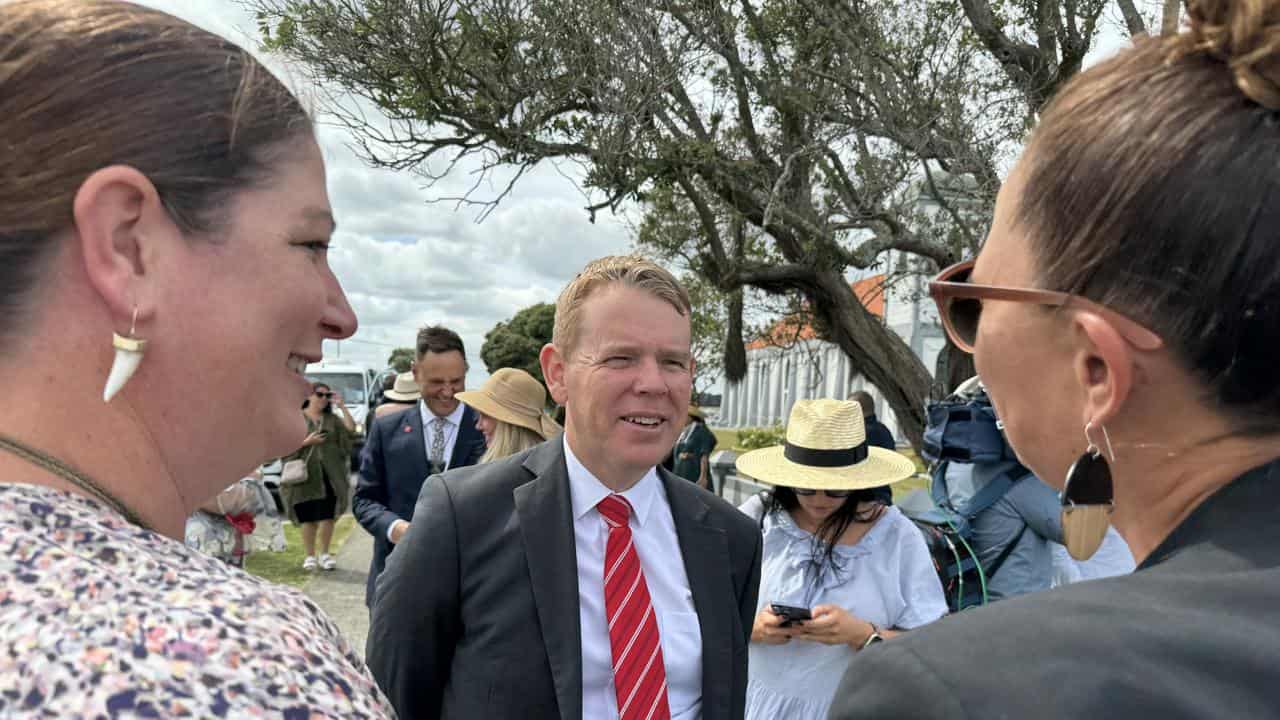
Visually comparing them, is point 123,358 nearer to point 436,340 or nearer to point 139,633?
point 139,633

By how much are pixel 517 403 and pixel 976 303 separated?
4181 millimetres

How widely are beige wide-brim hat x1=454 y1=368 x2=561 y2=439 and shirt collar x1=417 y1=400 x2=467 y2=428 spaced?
0.92m

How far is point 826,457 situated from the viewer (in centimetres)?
396

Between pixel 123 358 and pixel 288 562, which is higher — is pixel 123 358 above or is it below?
above

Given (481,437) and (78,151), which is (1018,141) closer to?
(481,437)

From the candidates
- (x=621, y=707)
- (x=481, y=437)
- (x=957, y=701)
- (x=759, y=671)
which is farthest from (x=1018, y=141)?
(x=957, y=701)

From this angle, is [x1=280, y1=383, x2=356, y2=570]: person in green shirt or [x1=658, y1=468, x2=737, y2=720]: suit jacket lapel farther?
[x1=280, y1=383, x2=356, y2=570]: person in green shirt

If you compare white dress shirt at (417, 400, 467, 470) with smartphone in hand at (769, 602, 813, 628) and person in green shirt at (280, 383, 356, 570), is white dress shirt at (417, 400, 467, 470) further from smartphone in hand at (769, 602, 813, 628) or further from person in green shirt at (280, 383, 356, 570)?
smartphone in hand at (769, 602, 813, 628)

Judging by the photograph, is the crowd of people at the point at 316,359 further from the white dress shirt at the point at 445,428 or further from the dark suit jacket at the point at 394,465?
the white dress shirt at the point at 445,428

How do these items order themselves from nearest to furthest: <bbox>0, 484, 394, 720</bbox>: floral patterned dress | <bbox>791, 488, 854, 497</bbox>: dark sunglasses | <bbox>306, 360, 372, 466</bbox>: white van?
<bbox>0, 484, 394, 720</bbox>: floral patterned dress → <bbox>791, 488, 854, 497</bbox>: dark sunglasses → <bbox>306, 360, 372, 466</bbox>: white van

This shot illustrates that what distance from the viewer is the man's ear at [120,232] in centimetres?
84

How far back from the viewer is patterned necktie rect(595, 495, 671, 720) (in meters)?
2.24

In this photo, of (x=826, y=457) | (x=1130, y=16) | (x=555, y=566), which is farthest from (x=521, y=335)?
(x=555, y=566)

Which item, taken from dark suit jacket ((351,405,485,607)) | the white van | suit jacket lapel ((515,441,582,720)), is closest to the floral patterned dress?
suit jacket lapel ((515,441,582,720))
